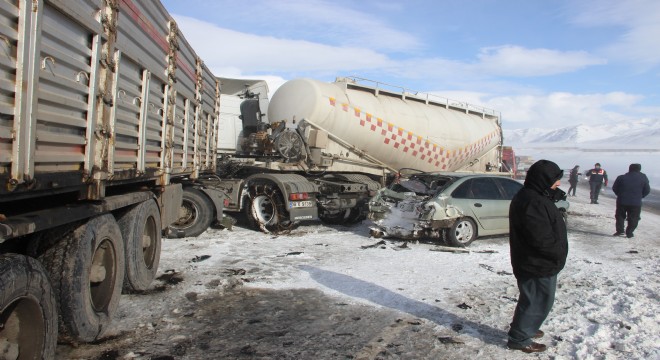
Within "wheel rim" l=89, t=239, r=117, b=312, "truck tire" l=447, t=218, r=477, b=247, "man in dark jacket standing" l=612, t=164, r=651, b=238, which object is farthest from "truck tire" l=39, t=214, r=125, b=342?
"man in dark jacket standing" l=612, t=164, r=651, b=238

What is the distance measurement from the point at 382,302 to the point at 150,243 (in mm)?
2837

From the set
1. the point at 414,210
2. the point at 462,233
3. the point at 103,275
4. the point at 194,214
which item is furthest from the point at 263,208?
the point at 103,275

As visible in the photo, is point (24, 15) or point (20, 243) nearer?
point (24, 15)

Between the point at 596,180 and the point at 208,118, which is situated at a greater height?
the point at 208,118

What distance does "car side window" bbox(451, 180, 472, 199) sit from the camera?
8914 mm

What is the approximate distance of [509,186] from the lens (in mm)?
9719

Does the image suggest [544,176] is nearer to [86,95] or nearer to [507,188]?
[86,95]

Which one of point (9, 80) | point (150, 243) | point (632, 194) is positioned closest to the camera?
point (9, 80)

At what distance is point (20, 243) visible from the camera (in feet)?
10.4

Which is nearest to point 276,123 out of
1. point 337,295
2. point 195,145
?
point 195,145

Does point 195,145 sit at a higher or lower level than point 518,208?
higher

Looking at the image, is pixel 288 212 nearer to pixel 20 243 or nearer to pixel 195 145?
pixel 195 145

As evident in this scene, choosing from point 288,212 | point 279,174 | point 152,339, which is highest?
point 279,174

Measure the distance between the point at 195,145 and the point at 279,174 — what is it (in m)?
2.38
